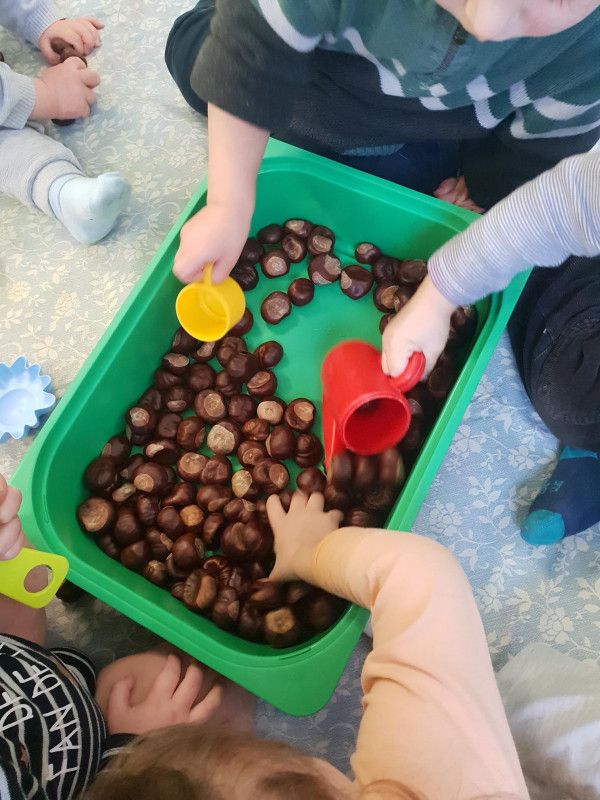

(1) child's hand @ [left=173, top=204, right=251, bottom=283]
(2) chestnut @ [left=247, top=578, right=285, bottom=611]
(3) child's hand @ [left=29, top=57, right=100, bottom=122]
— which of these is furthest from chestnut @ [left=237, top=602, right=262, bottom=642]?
(3) child's hand @ [left=29, top=57, right=100, bottom=122]

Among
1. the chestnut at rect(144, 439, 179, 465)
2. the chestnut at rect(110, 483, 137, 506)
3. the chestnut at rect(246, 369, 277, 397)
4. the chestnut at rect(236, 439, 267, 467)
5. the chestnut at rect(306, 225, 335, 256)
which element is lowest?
the chestnut at rect(110, 483, 137, 506)

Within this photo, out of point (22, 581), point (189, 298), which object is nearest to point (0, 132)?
point (189, 298)

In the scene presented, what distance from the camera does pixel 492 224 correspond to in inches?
28.5

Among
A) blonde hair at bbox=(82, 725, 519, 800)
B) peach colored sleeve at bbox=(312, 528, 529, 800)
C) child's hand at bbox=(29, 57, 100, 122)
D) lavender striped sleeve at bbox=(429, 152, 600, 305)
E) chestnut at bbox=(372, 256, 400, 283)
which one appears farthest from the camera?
child's hand at bbox=(29, 57, 100, 122)

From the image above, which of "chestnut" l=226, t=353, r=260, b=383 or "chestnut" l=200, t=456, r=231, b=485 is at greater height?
"chestnut" l=226, t=353, r=260, b=383

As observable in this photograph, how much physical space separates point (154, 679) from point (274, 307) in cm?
52

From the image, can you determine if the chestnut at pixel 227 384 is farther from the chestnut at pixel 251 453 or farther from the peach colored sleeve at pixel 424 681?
the peach colored sleeve at pixel 424 681

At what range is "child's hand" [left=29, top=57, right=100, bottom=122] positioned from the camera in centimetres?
114

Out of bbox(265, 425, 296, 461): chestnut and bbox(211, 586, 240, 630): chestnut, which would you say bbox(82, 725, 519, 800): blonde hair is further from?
bbox(265, 425, 296, 461): chestnut

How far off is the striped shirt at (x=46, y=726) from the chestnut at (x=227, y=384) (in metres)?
0.40

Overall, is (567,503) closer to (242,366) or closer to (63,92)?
(242,366)

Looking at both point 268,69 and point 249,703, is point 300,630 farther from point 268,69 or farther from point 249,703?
point 268,69

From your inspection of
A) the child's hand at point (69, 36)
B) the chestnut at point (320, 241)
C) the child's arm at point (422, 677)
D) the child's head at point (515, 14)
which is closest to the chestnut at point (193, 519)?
the child's arm at point (422, 677)

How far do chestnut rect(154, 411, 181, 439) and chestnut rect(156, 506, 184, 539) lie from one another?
0.35ft
